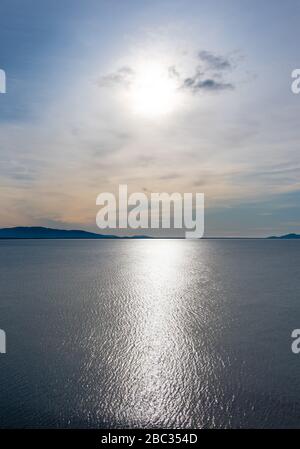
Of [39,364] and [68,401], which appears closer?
[68,401]

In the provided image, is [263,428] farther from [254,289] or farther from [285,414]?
[254,289]

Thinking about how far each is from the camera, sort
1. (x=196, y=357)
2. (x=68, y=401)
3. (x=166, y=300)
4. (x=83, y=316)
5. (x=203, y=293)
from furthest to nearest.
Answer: (x=203, y=293)
(x=166, y=300)
(x=83, y=316)
(x=196, y=357)
(x=68, y=401)

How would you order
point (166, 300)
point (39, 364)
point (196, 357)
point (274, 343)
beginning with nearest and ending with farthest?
point (39, 364)
point (196, 357)
point (274, 343)
point (166, 300)

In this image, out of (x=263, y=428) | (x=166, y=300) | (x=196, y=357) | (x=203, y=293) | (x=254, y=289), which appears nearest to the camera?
(x=263, y=428)

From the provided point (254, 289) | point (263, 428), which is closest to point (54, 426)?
point (263, 428)

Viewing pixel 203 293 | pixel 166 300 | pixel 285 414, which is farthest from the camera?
pixel 203 293

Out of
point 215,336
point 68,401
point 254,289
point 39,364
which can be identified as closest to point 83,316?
point 39,364

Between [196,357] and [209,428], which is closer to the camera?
[209,428]

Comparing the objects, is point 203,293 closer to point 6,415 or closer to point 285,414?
point 285,414
